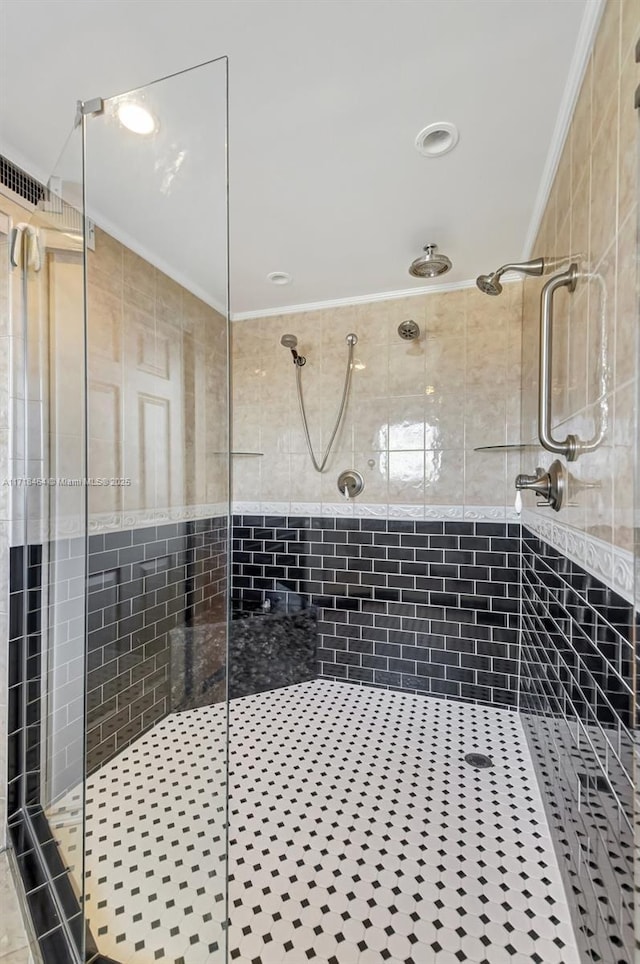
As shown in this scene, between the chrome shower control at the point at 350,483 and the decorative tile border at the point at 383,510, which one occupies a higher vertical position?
the chrome shower control at the point at 350,483

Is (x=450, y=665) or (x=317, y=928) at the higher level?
(x=450, y=665)

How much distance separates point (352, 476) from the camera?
99.0 inches

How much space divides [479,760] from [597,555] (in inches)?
53.0

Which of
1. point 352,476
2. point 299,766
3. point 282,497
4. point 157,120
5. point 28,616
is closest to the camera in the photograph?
point 157,120

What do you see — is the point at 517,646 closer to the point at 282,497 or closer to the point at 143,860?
the point at 282,497

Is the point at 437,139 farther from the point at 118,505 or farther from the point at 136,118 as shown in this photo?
the point at 118,505

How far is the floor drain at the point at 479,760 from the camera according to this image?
174 centimetres

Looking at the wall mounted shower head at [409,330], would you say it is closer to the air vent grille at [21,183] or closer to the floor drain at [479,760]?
the air vent grille at [21,183]

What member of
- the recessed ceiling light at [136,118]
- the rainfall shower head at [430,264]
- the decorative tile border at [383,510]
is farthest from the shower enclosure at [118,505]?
the rainfall shower head at [430,264]

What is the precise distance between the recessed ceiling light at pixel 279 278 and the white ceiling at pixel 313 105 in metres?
0.35

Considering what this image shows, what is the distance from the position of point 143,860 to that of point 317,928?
21.3 inches

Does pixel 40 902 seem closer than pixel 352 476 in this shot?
Yes

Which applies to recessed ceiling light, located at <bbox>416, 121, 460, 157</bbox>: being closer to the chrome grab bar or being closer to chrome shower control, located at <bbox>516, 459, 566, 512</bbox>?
the chrome grab bar

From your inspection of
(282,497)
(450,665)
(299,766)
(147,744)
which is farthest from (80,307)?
(450,665)
